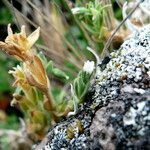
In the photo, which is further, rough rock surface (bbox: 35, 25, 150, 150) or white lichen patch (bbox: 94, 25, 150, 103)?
white lichen patch (bbox: 94, 25, 150, 103)

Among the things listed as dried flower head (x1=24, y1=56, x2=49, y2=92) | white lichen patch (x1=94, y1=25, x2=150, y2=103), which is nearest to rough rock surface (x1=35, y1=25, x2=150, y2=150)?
white lichen patch (x1=94, y1=25, x2=150, y2=103)

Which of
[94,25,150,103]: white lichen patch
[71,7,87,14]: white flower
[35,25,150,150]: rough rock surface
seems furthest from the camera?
[71,7,87,14]: white flower

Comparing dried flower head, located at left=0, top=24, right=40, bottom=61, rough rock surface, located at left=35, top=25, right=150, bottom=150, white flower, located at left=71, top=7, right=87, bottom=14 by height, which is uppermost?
dried flower head, located at left=0, top=24, right=40, bottom=61

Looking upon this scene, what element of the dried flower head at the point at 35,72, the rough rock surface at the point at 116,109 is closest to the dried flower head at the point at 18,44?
the dried flower head at the point at 35,72

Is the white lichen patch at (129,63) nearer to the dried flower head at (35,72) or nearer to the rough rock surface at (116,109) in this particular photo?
the rough rock surface at (116,109)

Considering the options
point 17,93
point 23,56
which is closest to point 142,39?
point 23,56

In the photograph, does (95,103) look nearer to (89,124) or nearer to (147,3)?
(89,124)

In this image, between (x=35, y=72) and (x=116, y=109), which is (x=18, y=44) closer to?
(x=35, y=72)

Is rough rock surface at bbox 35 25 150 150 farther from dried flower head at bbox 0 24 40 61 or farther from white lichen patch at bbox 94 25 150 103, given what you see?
dried flower head at bbox 0 24 40 61
